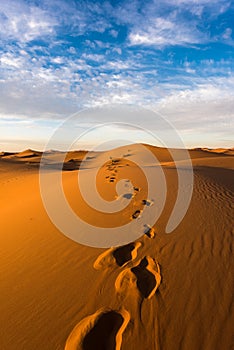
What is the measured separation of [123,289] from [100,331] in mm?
669

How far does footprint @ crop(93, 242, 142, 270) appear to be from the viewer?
12.8 ft

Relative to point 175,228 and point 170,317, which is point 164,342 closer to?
point 170,317

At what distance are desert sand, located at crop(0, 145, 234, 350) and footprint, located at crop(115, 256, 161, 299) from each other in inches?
0.5

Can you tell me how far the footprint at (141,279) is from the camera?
3.23m

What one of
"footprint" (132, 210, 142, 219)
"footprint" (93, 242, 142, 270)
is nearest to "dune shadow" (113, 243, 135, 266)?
"footprint" (93, 242, 142, 270)

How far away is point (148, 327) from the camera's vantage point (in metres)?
2.70

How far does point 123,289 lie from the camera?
325 cm

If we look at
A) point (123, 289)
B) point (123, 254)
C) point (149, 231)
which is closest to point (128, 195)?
point (149, 231)

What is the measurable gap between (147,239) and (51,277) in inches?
73.8

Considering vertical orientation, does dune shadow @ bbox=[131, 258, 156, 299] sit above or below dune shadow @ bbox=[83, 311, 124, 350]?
above

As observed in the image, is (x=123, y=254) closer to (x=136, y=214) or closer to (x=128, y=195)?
(x=136, y=214)

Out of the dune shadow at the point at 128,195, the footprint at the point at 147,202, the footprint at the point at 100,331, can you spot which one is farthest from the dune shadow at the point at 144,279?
the dune shadow at the point at 128,195

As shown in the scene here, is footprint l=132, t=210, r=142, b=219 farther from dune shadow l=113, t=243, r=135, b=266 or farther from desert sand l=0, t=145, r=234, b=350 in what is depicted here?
dune shadow l=113, t=243, r=135, b=266

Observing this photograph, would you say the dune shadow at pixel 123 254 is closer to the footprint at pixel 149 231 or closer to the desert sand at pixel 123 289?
the desert sand at pixel 123 289
